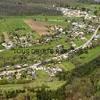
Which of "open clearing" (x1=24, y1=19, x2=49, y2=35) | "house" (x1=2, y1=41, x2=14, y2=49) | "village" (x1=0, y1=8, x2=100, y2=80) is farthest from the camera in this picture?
"open clearing" (x1=24, y1=19, x2=49, y2=35)

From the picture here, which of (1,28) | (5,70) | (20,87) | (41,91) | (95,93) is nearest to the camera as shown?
(95,93)

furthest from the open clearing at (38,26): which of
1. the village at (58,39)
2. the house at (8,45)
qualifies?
the house at (8,45)

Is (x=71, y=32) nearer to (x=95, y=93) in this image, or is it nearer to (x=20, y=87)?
(x=20, y=87)

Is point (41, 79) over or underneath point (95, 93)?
underneath

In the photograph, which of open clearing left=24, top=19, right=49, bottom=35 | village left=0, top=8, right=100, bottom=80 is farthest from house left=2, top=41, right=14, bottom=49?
open clearing left=24, top=19, right=49, bottom=35

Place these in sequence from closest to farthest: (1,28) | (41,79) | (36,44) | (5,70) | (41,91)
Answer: (41,91) < (41,79) < (5,70) < (36,44) < (1,28)

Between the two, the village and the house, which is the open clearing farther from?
the house

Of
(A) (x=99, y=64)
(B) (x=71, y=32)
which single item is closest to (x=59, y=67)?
(A) (x=99, y=64)

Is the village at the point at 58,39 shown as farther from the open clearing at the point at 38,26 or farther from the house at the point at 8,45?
the open clearing at the point at 38,26
